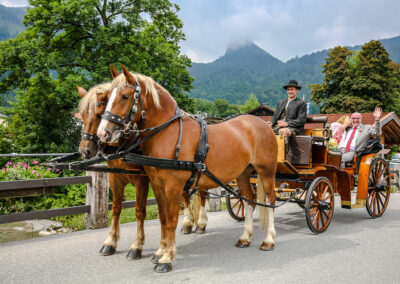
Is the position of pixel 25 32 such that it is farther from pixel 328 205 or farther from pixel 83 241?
pixel 328 205

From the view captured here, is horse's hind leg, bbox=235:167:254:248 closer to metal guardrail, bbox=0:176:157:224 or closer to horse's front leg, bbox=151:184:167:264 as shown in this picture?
horse's front leg, bbox=151:184:167:264

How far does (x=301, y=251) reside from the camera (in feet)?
14.9

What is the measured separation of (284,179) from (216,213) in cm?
228

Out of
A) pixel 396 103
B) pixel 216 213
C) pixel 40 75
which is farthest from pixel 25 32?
pixel 396 103

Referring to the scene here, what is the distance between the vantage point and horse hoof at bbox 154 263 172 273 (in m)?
3.70

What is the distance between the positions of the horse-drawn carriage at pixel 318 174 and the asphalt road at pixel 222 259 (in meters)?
0.51

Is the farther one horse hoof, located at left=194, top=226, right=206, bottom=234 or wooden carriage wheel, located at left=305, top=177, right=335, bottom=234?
horse hoof, located at left=194, top=226, right=206, bottom=234

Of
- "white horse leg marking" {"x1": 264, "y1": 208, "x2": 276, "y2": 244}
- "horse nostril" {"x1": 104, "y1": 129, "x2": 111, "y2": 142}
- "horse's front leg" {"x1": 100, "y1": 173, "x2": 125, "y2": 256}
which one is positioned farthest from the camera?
"white horse leg marking" {"x1": 264, "y1": 208, "x2": 276, "y2": 244}

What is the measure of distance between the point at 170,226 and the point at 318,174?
11.8 ft

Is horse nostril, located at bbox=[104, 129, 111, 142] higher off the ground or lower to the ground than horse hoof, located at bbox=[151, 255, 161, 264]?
higher

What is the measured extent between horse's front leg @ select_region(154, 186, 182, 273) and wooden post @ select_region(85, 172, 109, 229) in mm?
2481

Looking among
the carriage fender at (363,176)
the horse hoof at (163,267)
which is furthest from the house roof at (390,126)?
the horse hoof at (163,267)

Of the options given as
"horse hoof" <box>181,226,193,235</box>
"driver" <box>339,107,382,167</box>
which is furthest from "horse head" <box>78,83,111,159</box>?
"driver" <box>339,107,382,167</box>

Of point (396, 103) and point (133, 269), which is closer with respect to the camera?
point (133, 269)
